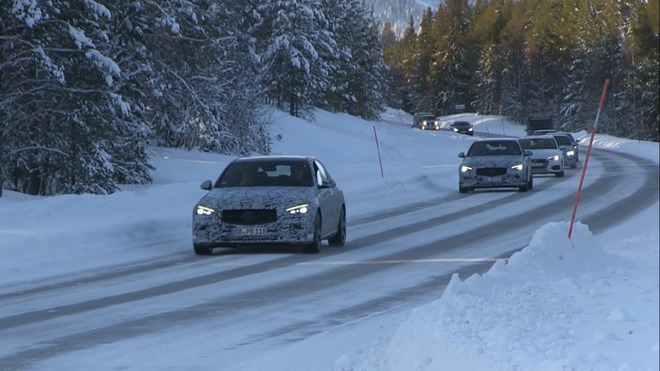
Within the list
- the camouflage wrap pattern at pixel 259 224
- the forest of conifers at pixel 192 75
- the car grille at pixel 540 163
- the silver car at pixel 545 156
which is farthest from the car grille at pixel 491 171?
the camouflage wrap pattern at pixel 259 224

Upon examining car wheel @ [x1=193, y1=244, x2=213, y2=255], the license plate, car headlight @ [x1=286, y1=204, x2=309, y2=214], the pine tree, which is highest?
the pine tree

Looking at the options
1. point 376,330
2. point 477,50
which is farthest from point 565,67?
point 376,330

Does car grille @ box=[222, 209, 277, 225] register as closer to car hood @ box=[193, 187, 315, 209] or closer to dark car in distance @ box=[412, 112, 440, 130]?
car hood @ box=[193, 187, 315, 209]

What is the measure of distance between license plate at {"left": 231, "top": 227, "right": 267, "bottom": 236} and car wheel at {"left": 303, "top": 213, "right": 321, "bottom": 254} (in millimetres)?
782

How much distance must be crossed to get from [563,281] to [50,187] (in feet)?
77.1

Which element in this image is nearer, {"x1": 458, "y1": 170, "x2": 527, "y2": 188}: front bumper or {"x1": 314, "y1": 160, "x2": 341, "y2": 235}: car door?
{"x1": 314, "y1": 160, "x2": 341, "y2": 235}: car door

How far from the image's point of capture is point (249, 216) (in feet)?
55.9

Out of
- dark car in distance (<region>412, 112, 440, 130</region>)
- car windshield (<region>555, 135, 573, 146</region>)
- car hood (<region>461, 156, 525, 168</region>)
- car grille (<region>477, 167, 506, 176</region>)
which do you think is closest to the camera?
car hood (<region>461, 156, 525, 168</region>)

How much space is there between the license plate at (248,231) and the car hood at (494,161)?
16.5 m

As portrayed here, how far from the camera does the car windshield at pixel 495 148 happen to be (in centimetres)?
3306

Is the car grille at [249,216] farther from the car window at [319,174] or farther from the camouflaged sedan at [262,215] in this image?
the car window at [319,174]

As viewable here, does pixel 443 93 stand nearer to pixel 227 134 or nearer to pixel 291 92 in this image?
pixel 291 92

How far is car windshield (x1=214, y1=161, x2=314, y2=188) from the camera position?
18078 mm

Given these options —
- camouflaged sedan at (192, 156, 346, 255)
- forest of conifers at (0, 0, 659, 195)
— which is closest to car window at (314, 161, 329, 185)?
camouflaged sedan at (192, 156, 346, 255)
